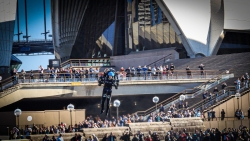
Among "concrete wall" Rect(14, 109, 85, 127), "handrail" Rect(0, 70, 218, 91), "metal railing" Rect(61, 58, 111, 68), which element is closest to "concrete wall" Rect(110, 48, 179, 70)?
"metal railing" Rect(61, 58, 111, 68)

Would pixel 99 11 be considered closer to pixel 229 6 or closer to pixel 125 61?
pixel 125 61

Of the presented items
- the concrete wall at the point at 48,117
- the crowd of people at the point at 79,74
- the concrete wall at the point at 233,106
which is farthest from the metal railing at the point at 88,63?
the concrete wall at the point at 233,106

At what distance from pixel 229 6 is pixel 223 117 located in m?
21.6

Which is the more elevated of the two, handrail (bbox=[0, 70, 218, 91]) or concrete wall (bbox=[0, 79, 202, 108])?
handrail (bbox=[0, 70, 218, 91])

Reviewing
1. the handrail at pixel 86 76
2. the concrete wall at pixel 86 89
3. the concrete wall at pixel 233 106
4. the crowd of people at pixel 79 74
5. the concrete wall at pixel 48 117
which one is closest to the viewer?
the concrete wall at pixel 48 117

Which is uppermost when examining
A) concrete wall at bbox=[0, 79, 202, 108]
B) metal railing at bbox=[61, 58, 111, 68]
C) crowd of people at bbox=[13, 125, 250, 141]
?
metal railing at bbox=[61, 58, 111, 68]

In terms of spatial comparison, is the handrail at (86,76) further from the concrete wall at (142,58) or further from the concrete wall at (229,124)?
the concrete wall at (142,58)

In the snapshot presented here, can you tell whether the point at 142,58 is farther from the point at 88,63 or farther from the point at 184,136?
the point at 184,136

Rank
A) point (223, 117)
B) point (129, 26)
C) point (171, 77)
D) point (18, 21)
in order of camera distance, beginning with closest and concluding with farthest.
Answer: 1. point (223, 117)
2. point (171, 77)
3. point (129, 26)
4. point (18, 21)

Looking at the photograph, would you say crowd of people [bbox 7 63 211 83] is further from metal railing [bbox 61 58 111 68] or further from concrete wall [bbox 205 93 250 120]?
metal railing [bbox 61 58 111 68]

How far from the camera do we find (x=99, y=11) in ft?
195

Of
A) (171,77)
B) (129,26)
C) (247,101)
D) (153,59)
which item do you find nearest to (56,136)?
(247,101)

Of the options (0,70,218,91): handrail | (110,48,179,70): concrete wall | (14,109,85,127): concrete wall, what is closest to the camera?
(14,109,85,127): concrete wall

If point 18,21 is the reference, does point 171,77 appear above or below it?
below
